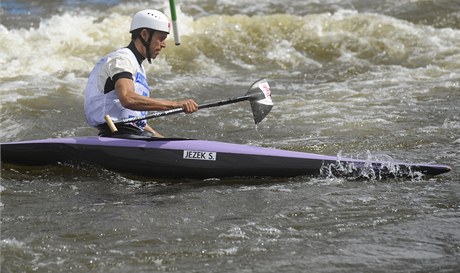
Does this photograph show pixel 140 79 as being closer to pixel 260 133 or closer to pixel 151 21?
pixel 151 21

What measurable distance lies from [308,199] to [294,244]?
846 mm

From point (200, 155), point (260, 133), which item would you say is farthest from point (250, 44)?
point (200, 155)

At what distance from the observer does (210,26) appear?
1230cm

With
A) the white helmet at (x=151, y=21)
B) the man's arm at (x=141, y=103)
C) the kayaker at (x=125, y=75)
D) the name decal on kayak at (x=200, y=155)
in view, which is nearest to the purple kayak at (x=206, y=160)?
the name decal on kayak at (x=200, y=155)

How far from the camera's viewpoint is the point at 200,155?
592 cm

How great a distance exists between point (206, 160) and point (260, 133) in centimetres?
161

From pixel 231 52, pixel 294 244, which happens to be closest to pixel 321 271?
pixel 294 244

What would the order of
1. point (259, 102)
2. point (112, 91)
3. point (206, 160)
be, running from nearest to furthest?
point (206, 160)
point (112, 91)
point (259, 102)

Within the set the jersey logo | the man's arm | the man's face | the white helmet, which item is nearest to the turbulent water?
the man's arm

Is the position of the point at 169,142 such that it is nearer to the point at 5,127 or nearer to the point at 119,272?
the point at 119,272

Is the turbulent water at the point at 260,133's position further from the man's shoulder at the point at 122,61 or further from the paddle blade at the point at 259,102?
the man's shoulder at the point at 122,61

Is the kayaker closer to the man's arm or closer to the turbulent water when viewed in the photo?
the man's arm

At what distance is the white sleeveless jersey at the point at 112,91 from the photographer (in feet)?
19.5

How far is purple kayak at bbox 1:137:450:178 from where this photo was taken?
5805 mm
